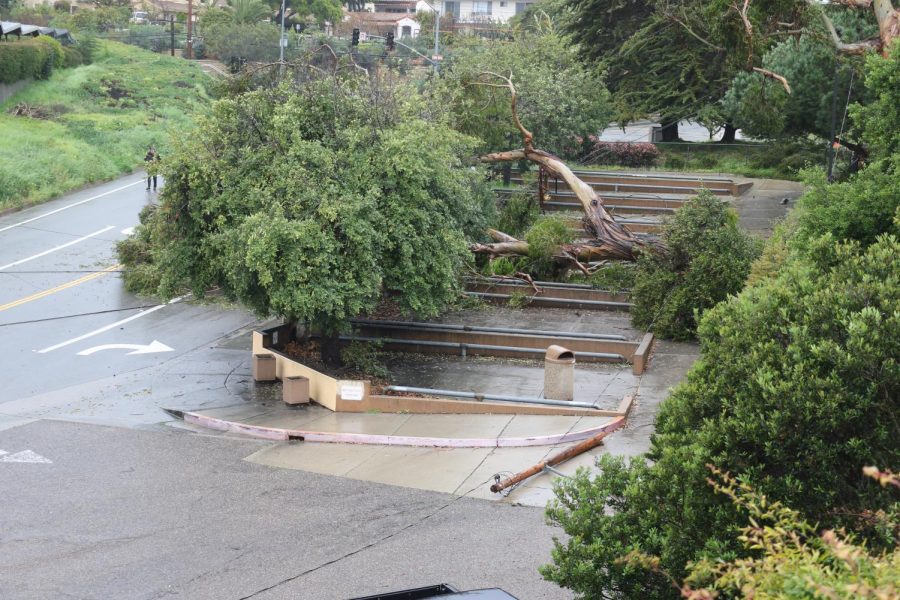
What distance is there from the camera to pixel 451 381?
68.6ft

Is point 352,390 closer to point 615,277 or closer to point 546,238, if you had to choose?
point 615,277

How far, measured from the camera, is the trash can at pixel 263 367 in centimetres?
2228

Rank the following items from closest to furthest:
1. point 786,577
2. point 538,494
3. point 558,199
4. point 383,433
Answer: point 786,577 → point 538,494 → point 383,433 → point 558,199

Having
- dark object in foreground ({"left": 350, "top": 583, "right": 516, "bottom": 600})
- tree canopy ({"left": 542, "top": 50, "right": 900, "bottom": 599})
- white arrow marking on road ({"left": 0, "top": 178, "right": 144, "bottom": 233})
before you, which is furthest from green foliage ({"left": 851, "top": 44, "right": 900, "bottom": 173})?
white arrow marking on road ({"left": 0, "top": 178, "right": 144, "bottom": 233})

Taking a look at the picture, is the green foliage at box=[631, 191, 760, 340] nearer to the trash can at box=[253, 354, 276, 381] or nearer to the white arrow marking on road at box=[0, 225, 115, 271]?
the trash can at box=[253, 354, 276, 381]

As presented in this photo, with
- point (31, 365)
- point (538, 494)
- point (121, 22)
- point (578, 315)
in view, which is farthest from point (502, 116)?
point (121, 22)

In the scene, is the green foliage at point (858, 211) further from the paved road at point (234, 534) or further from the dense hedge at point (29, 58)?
the dense hedge at point (29, 58)

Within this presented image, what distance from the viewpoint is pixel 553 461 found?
15234mm

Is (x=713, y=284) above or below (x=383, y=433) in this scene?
above

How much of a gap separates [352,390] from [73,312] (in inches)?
474

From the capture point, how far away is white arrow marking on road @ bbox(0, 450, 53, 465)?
55.5 ft

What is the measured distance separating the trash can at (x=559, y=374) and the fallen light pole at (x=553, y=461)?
6.34ft

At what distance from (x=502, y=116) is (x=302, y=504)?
810 inches

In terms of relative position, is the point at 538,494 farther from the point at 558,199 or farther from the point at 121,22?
the point at 121,22
